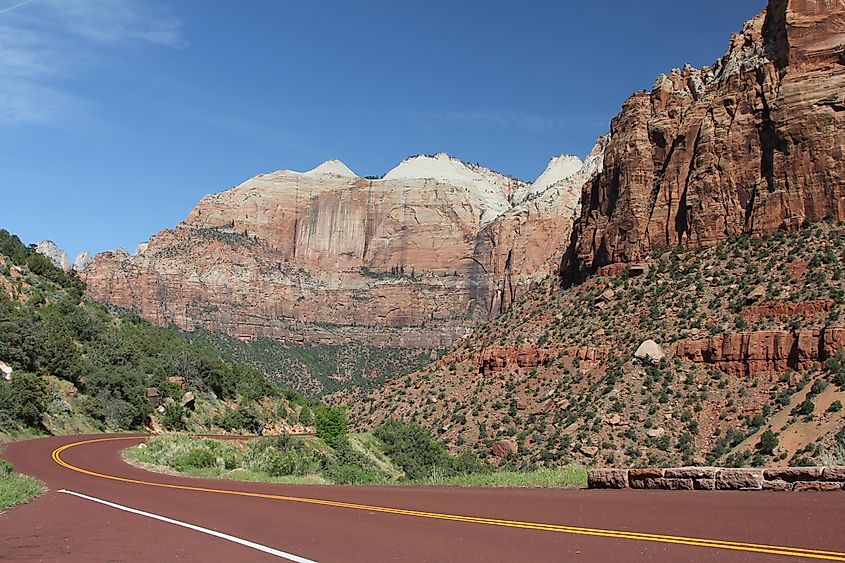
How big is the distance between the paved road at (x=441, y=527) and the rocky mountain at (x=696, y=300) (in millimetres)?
29417

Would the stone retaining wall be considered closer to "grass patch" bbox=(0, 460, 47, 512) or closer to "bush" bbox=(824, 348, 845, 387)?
"grass patch" bbox=(0, 460, 47, 512)

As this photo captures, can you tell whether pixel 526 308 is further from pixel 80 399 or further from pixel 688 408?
pixel 80 399

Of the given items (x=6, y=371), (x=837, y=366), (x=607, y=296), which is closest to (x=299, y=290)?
(x=607, y=296)

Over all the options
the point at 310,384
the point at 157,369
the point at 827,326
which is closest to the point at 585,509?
the point at 827,326

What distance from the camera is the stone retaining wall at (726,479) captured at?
1196cm

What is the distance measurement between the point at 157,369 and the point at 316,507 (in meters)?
53.9

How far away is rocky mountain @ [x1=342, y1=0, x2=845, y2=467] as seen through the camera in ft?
167

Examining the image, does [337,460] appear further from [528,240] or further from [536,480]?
[528,240]

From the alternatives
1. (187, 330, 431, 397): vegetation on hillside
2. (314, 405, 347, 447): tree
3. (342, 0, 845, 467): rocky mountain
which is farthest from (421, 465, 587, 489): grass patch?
(187, 330, 431, 397): vegetation on hillside

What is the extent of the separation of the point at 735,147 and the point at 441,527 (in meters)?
66.5

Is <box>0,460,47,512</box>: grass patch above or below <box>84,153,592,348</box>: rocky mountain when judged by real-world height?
below

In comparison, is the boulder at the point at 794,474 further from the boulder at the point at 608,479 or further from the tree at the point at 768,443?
the tree at the point at 768,443

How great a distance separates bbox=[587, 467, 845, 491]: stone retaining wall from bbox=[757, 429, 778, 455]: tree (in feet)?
103

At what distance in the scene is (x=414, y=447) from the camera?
6150 cm
